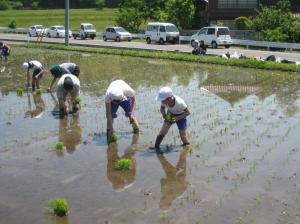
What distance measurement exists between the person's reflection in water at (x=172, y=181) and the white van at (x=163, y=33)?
1147 inches

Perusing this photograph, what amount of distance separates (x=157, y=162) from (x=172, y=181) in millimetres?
1011

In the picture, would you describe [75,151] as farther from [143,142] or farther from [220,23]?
[220,23]

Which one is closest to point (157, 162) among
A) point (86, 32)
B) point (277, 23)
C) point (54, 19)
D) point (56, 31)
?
point (277, 23)

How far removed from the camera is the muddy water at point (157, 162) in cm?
674

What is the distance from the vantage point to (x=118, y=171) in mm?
8430

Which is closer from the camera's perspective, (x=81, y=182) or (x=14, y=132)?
(x=81, y=182)

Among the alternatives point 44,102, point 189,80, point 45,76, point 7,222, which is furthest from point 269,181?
point 45,76

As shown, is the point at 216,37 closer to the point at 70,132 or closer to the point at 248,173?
the point at 70,132

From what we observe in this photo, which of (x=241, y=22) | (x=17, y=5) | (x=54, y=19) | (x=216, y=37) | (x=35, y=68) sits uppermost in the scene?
(x=17, y=5)

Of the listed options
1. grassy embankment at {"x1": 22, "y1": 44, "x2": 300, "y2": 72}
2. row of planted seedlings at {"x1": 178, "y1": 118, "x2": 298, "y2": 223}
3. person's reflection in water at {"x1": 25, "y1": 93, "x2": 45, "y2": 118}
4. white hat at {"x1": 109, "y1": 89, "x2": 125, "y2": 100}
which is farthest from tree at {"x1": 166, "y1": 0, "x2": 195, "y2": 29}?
row of planted seedlings at {"x1": 178, "y1": 118, "x2": 298, "y2": 223}

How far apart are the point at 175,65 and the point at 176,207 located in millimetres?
17286

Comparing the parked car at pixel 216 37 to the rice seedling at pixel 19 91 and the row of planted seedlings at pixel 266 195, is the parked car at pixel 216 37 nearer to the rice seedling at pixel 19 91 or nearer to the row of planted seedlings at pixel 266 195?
the rice seedling at pixel 19 91

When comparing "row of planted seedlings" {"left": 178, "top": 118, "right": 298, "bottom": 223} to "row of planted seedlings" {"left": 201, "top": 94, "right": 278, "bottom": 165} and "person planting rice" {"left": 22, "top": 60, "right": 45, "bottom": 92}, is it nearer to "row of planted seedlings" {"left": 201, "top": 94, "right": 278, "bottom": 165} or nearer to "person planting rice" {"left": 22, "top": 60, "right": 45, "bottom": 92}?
"row of planted seedlings" {"left": 201, "top": 94, "right": 278, "bottom": 165}

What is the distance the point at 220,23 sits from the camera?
43.0m
